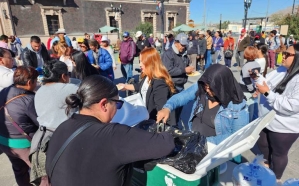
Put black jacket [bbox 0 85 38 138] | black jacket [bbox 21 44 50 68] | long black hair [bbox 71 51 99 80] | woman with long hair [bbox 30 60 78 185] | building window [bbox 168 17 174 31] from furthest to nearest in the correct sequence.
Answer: building window [bbox 168 17 174 31]
black jacket [bbox 21 44 50 68]
long black hair [bbox 71 51 99 80]
black jacket [bbox 0 85 38 138]
woman with long hair [bbox 30 60 78 185]

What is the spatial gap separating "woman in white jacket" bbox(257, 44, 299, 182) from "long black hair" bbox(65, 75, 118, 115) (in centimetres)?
140

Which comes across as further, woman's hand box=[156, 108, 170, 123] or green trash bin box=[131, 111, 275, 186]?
woman's hand box=[156, 108, 170, 123]

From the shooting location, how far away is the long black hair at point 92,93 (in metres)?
1.14

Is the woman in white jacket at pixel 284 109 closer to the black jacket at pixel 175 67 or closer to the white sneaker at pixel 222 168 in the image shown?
the white sneaker at pixel 222 168

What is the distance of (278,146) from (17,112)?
250cm

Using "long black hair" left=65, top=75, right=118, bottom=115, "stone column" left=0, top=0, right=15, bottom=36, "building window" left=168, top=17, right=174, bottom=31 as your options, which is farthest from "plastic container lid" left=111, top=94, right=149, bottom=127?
"building window" left=168, top=17, right=174, bottom=31

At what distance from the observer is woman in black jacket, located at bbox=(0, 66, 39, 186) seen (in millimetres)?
1887

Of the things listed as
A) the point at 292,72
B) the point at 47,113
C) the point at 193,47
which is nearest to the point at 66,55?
the point at 47,113

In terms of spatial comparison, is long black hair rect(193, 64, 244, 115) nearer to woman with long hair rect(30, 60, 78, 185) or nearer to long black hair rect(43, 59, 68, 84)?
woman with long hair rect(30, 60, 78, 185)

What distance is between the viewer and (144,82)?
2574 millimetres

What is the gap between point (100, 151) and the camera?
952 millimetres

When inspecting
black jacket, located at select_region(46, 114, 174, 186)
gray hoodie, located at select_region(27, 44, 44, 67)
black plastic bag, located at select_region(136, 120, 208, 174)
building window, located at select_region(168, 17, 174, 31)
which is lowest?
black plastic bag, located at select_region(136, 120, 208, 174)

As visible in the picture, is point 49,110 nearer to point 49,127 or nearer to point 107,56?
point 49,127

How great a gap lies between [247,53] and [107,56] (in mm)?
2848
